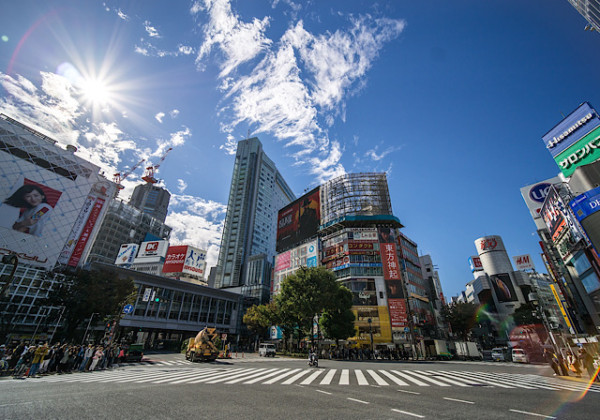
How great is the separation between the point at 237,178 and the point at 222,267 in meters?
36.7

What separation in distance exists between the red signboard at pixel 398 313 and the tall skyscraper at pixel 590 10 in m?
44.0

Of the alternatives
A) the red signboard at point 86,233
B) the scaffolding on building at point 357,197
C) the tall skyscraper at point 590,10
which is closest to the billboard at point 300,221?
the scaffolding on building at point 357,197

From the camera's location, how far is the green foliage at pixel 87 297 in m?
26.6

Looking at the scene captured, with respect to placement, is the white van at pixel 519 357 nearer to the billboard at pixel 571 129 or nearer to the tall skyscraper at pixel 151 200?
the billboard at pixel 571 129

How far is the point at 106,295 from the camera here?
90.8 feet

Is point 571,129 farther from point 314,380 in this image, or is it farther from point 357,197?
point 314,380

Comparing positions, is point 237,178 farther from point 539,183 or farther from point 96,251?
point 539,183

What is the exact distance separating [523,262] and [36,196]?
401 feet

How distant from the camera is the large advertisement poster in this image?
36344 millimetres

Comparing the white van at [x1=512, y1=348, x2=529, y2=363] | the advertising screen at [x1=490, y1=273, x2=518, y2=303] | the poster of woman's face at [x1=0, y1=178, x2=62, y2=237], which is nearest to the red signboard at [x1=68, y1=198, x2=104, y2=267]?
the poster of woman's face at [x1=0, y1=178, x2=62, y2=237]

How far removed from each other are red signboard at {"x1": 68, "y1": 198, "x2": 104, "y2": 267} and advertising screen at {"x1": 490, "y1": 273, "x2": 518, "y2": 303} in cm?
11302

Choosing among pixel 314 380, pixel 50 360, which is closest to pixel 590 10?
pixel 314 380

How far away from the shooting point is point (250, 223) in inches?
3735

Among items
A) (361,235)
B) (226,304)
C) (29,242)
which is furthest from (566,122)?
(29,242)
